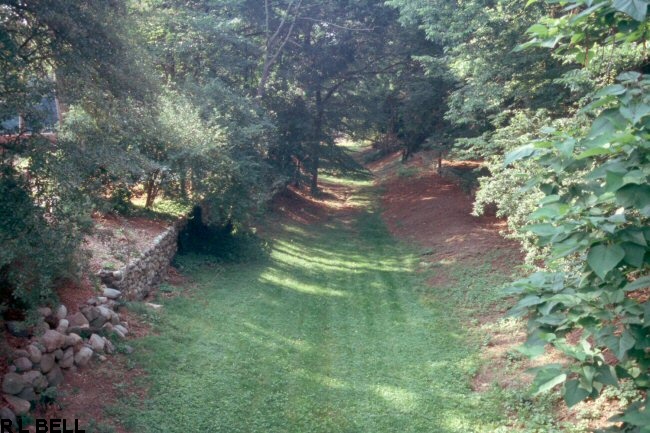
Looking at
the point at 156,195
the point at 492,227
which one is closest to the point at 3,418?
the point at 156,195

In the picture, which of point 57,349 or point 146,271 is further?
point 146,271

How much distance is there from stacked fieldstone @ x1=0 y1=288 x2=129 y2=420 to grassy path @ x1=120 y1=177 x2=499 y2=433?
26.2 inches

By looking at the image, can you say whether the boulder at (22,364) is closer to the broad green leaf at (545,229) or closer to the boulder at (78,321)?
the boulder at (78,321)

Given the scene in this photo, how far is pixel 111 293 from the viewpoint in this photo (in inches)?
356

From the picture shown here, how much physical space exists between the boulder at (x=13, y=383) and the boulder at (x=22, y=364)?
216 mm

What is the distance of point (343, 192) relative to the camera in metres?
30.4

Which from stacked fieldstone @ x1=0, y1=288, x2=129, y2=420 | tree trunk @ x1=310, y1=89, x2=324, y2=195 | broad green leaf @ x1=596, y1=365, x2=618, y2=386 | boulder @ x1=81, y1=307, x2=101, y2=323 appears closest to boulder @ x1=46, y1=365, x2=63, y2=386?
stacked fieldstone @ x1=0, y1=288, x2=129, y2=420

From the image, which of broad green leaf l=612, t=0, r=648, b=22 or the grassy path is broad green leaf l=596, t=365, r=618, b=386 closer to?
broad green leaf l=612, t=0, r=648, b=22

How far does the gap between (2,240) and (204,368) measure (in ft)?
12.0


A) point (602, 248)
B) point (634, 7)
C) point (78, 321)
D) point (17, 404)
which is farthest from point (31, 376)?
point (634, 7)

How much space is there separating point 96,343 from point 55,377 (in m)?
1.04

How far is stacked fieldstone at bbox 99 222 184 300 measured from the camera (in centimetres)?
948

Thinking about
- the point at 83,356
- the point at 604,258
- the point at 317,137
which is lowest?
the point at 83,356

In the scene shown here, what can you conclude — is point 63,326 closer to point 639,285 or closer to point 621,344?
point 621,344
